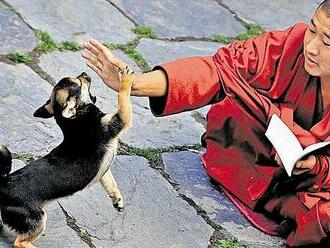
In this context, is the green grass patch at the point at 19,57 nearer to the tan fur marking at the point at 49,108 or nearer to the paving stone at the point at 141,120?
the paving stone at the point at 141,120

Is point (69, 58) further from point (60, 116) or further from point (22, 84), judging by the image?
point (60, 116)

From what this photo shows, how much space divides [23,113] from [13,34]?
766mm

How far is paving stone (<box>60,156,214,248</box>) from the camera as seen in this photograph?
3.66 metres

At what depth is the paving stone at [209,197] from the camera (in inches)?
152

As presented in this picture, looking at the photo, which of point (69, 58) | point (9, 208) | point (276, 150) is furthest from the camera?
point (69, 58)

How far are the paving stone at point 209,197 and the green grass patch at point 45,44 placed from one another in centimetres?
98

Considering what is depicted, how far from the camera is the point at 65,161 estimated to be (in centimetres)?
331

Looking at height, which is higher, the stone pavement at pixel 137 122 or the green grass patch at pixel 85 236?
the green grass patch at pixel 85 236

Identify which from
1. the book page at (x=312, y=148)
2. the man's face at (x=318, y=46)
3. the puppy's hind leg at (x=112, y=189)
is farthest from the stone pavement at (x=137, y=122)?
the man's face at (x=318, y=46)

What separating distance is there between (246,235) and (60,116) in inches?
41.7

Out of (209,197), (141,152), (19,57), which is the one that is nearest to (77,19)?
(19,57)

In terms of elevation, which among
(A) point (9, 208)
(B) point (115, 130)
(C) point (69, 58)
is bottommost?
(C) point (69, 58)

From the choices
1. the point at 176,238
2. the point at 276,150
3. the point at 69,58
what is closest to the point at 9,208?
the point at 176,238

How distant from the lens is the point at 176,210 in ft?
12.8
